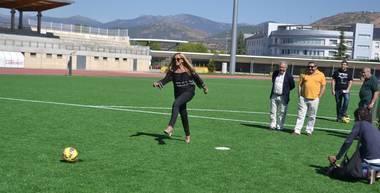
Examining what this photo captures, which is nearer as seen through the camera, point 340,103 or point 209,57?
point 340,103

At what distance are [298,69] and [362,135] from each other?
100841 millimetres

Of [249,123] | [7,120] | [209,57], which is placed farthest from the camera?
[209,57]

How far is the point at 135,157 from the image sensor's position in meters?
8.78

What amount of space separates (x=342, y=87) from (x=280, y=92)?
4.46 m

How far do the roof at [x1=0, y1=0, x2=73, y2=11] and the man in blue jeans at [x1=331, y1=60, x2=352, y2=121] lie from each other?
56.9 meters

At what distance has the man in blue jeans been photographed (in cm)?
1631

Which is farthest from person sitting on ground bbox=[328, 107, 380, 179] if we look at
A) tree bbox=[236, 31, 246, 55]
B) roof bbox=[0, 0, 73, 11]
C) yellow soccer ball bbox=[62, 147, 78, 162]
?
tree bbox=[236, 31, 246, 55]

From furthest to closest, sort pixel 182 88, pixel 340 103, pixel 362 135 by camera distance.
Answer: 1. pixel 340 103
2. pixel 182 88
3. pixel 362 135

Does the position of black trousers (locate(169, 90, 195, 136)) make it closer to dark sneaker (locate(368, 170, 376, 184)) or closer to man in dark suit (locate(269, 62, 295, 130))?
man in dark suit (locate(269, 62, 295, 130))

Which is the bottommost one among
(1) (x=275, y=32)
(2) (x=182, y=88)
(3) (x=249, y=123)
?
(3) (x=249, y=123)

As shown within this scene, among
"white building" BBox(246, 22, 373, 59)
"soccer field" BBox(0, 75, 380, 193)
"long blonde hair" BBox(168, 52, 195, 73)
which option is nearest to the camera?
"soccer field" BBox(0, 75, 380, 193)

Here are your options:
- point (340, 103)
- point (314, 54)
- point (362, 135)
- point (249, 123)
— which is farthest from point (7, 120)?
point (314, 54)

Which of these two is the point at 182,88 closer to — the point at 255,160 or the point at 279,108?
the point at 255,160

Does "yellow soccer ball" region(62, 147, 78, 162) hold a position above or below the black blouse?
below
